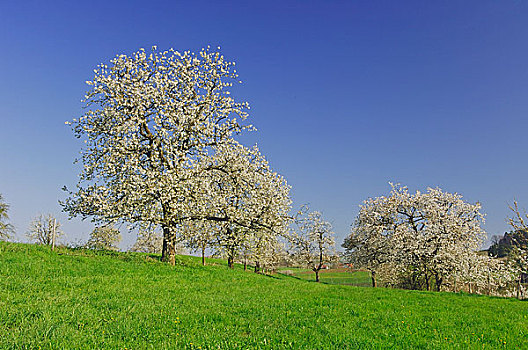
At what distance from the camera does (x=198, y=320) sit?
924cm

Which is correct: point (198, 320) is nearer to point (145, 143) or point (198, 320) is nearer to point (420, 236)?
point (145, 143)

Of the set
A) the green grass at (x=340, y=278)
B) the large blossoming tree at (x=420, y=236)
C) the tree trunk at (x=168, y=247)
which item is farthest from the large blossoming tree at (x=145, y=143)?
the green grass at (x=340, y=278)

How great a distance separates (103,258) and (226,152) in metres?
10.1

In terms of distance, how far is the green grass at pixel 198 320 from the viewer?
755 centimetres

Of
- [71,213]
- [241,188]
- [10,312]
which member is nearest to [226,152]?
[241,188]

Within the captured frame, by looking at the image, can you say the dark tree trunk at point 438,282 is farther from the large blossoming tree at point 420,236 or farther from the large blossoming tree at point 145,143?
the large blossoming tree at point 145,143

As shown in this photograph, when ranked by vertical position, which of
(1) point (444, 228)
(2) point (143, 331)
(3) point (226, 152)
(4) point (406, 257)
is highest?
(3) point (226, 152)

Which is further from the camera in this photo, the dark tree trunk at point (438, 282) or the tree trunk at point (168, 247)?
the dark tree trunk at point (438, 282)

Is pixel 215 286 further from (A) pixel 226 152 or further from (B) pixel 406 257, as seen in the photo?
(B) pixel 406 257

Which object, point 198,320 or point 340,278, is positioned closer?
point 198,320

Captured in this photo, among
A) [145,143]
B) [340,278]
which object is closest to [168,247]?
[145,143]

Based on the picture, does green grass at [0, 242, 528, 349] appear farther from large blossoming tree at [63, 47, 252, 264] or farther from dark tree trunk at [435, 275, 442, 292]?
dark tree trunk at [435, 275, 442, 292]

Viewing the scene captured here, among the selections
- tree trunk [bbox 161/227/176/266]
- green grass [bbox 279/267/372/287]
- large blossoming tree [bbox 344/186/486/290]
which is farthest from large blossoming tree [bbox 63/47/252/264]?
green grass [bbox 279/267/372/287]

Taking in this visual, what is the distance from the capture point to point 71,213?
74.4ft
